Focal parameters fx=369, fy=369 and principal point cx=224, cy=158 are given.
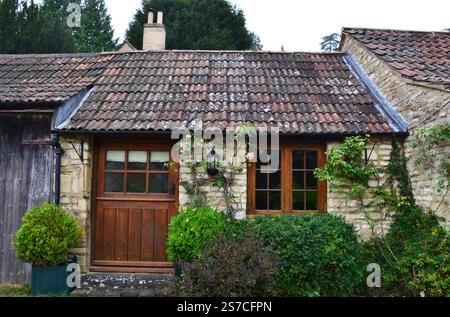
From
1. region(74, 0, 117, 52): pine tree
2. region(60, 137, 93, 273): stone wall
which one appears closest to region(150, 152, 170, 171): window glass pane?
region(60, 137, 93, 273): stone wall

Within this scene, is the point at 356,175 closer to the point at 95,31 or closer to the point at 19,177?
the point at 19,177

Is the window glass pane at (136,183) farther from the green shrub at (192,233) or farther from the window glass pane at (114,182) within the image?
the green shrub at (192,233)

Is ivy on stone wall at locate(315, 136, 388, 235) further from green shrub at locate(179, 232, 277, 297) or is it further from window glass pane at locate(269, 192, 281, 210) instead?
green shrub at locate(179, 232, 277, 297)

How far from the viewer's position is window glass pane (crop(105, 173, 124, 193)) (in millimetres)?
7336

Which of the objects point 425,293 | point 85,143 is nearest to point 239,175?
point 85,143

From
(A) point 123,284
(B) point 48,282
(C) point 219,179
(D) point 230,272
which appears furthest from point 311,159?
(B) point 48,282

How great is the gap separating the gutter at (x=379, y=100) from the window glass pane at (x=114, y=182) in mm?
5368

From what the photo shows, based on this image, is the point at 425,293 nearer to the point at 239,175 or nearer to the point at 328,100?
the point at 239,175

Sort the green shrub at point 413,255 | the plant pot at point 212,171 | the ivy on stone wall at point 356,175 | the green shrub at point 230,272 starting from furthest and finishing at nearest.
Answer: the plant pot at point 212,171
the ivy on stone wall at point 356,175
the green shrub at point 413,255
the green shrub at point 230,272

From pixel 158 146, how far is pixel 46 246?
267 centimetres

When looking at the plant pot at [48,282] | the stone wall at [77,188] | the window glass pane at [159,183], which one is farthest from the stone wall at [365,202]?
the plant pot at [48,282]

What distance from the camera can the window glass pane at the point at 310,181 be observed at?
23.9 feet

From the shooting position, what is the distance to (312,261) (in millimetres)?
5727

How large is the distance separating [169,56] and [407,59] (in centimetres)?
570
